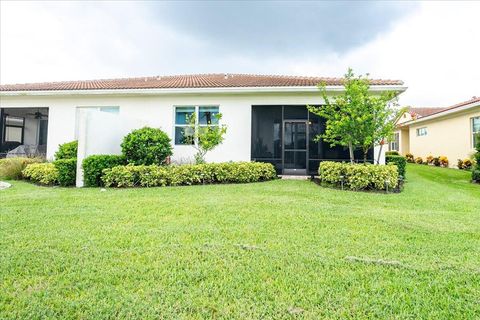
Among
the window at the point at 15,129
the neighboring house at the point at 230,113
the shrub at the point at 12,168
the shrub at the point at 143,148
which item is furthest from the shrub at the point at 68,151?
the window at the point at 15,129

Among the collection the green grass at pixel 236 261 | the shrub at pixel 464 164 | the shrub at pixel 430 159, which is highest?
the shrub at pixel 430 159

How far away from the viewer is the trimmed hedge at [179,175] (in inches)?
349

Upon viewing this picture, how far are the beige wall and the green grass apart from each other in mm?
13506

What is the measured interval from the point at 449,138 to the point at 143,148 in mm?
19354

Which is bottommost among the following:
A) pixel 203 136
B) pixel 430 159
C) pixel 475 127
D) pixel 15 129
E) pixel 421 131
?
pixel 430 159

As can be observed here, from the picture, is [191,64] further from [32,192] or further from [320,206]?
[320,206]

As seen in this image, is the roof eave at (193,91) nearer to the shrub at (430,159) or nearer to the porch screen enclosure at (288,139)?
the porch screen enclosure at (288,139)

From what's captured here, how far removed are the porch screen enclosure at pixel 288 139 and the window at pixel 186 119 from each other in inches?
74.5

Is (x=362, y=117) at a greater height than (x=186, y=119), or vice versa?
(x=186, y=119)

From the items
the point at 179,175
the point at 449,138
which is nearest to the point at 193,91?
the point at 179,175

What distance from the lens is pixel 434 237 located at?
416 cm

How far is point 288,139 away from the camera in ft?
39.0

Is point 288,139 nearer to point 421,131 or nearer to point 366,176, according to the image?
point 366,176

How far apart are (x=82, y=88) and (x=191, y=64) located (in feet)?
33.2
